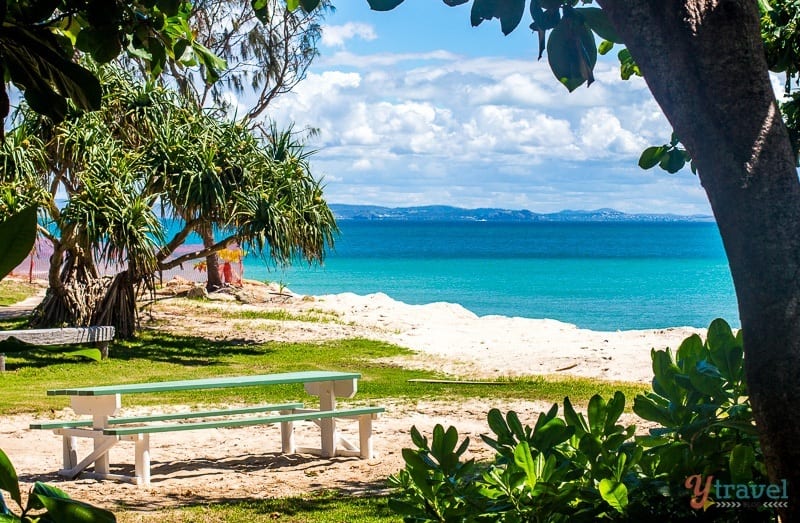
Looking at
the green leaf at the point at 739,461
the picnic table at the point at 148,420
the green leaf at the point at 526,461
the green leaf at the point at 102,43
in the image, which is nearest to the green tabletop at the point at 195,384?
the picnic table at the point at 148,420

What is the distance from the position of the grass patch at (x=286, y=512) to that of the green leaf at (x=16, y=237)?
195 inches

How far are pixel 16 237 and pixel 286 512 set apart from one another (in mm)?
5359

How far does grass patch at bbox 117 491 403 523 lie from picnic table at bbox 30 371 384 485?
95 cm

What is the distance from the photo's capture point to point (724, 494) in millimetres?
1980

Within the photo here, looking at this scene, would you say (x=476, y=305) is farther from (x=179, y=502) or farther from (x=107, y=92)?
(x=179, y=502)

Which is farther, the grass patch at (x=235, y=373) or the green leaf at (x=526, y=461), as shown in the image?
the grass patch at (x=235, y=373)

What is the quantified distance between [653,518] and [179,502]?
5032 millimetres

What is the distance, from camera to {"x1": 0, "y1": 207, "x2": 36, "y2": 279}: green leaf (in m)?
1.01

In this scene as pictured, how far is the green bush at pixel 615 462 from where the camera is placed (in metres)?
1.99

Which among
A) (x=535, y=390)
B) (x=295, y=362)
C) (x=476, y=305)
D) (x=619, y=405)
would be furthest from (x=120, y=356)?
(x=476, y=305)

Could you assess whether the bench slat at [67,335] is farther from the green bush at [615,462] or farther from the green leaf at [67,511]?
the green leaf at [67,511]

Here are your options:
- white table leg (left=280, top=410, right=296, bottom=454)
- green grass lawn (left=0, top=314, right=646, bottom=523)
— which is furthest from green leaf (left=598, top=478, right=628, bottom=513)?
white table leg (left=280, top=410, right=296, bottom=454)

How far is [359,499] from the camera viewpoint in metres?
6.54

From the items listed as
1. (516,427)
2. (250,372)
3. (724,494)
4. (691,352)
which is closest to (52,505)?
(516,427)
